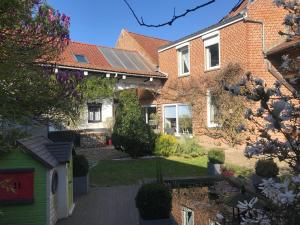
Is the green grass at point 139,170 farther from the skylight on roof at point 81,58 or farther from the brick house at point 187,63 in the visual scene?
the skylight on roof at point 81,58

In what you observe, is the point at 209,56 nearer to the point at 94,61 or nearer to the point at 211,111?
the point at 211,111

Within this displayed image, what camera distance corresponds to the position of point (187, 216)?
21.9 ft

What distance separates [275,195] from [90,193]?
8.18 metres

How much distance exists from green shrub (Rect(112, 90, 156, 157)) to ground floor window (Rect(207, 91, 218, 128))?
374 centimetres

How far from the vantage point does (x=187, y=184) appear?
9.66m

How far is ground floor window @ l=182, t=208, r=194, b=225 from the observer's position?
6.31 m

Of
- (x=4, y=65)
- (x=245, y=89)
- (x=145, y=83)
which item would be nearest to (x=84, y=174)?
(x=4, y=65)

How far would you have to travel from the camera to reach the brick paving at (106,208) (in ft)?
23.0

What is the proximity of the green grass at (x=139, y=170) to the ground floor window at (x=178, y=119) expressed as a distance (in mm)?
4977

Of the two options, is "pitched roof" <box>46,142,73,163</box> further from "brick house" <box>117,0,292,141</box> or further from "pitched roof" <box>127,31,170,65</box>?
"pitched roof" <box>127,31,170,65</box>

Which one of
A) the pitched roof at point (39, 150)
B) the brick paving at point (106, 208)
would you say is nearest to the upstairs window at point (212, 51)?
the brick paving at point (106, 208)

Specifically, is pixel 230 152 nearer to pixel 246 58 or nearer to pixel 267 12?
pixel 246 58


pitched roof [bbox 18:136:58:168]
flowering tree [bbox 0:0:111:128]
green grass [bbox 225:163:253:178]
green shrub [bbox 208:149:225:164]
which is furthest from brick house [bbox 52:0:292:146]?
flowering tree [bbox 0:0:111:128]

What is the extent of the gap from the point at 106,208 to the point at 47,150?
190cm
